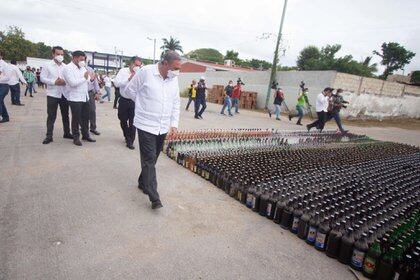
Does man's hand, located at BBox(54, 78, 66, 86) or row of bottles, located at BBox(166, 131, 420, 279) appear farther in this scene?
man's hand, located at BBox(54, 78, 66, 86)

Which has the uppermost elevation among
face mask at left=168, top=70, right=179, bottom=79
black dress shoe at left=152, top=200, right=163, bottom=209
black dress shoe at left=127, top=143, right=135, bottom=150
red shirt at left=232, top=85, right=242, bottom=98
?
face mask at left=168, top=70, right=179, bottom=79

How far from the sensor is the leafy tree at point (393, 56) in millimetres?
44938

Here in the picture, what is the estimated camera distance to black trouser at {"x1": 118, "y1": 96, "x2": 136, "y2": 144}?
6828mm

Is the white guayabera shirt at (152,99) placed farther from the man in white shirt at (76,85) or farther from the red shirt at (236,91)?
the red shirt at (236,91)

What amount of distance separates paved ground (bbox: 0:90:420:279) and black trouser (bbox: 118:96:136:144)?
1.73 m

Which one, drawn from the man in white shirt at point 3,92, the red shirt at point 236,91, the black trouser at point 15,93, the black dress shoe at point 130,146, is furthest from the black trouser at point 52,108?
the red shirt at point 236,91

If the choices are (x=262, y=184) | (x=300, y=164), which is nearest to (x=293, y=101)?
(x=300, y=164)

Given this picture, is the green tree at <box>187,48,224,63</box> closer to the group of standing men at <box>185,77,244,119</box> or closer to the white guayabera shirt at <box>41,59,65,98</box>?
the group of standing men at <box>185,77,244,119</box>

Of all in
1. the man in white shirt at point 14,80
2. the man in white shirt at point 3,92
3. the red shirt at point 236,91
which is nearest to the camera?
the man in white shirt at point 3,92

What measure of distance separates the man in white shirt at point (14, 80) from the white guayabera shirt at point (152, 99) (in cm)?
812

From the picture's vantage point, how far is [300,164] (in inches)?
249

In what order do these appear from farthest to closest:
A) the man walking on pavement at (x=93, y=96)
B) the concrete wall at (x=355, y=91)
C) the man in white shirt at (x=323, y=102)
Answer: the concrete wall at (x=355, y=91), the man in white shirt at (x=323, y=102), the man walking on pavement at (x=93, y=96)

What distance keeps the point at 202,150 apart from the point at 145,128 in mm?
2815

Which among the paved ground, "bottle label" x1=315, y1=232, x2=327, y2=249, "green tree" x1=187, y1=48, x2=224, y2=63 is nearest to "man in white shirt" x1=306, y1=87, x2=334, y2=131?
the paved ground
